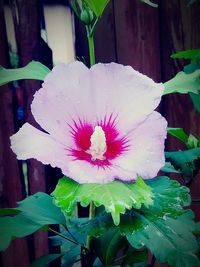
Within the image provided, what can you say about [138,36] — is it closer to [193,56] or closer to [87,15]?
[193,56]

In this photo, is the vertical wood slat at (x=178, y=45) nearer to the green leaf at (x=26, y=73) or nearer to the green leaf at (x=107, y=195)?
the green leaf at (x=26, y=73)

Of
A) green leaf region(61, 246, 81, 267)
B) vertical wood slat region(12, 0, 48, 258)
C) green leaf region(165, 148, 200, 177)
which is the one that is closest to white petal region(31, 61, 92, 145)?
green leaf region(165, 148, 200, 177)

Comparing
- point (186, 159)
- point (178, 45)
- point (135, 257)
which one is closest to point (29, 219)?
point (135, 257)

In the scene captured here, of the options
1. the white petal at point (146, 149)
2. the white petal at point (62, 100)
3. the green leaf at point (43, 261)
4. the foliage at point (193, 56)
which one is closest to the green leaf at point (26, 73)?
the white petal at point (62, 100)

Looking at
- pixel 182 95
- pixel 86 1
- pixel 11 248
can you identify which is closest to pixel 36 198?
pixel 86 1

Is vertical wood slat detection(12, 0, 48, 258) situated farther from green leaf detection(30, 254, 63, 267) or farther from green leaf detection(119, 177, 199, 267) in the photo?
green leaf detection(119, 177, 199, 267)
